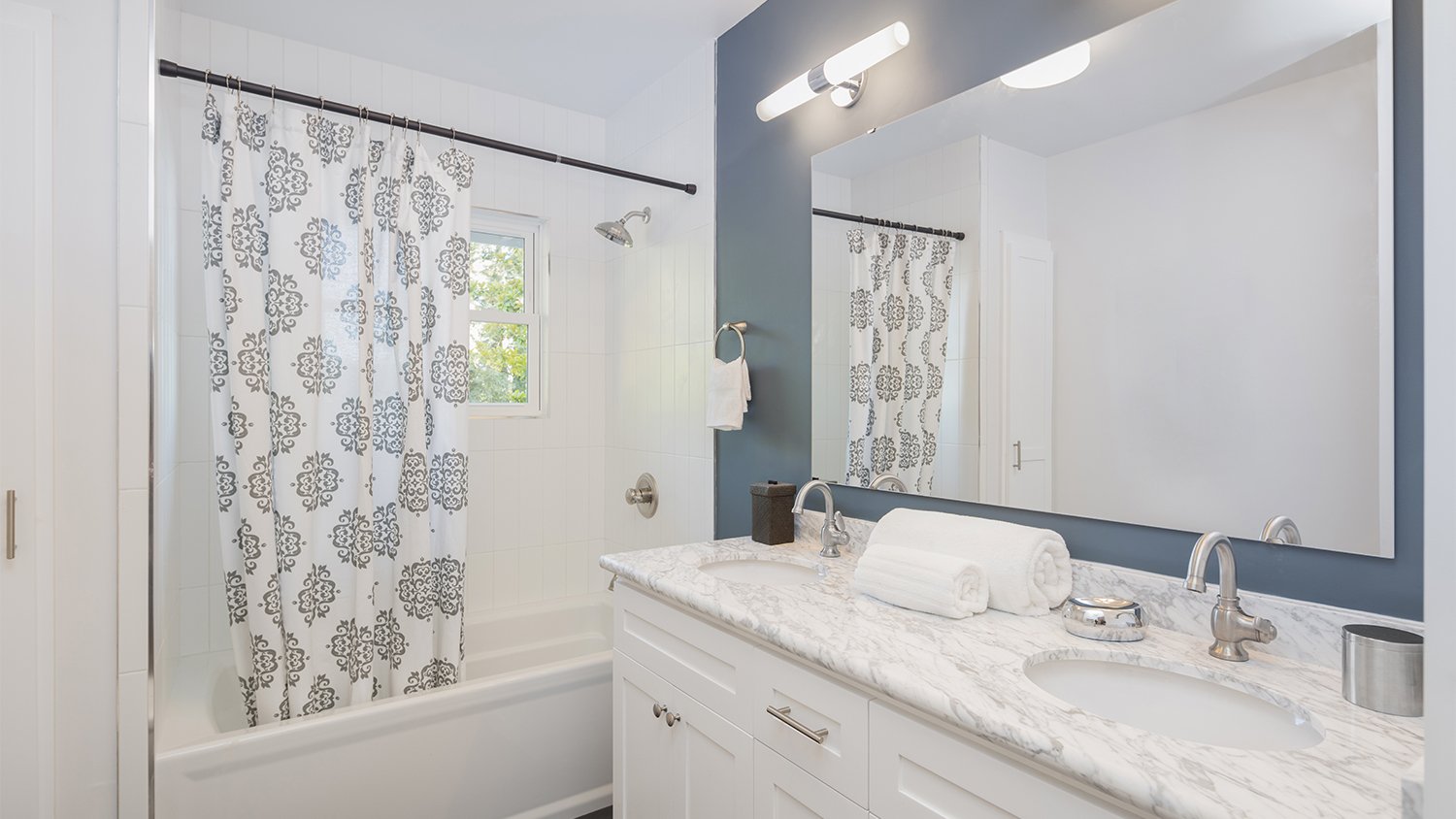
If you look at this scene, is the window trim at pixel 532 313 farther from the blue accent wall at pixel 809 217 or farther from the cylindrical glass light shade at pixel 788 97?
the cylindrical glass light shade at pixel 788 97

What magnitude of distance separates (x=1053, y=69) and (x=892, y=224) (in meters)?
0.47

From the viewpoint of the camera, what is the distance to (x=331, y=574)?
1.99 metres

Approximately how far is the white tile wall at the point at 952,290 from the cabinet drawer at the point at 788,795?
27.5 inches

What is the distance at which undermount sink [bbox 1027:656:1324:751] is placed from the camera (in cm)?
85

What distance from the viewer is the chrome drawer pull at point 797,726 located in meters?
1.04

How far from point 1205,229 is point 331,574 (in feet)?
7.50

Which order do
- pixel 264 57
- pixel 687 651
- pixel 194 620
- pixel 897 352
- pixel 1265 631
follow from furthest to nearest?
pixel 264 57, pixel 194 620, pixel 897 352, pixel 687 651, pixel 1265 631

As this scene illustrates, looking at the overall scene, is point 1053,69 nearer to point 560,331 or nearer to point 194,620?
point 560,331

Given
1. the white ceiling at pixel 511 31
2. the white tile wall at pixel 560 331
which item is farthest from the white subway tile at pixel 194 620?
the white ceiling at pixel 511 31

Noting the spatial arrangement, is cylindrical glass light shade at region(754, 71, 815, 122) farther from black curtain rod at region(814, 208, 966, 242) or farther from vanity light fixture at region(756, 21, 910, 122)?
black curtain rod at region(814, 208, 966, 242)


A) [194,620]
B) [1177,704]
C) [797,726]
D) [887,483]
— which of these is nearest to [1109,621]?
[1177,704]

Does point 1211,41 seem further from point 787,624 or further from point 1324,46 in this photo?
point 787,624

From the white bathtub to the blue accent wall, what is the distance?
77 centimetres

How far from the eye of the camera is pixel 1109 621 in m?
1.05
